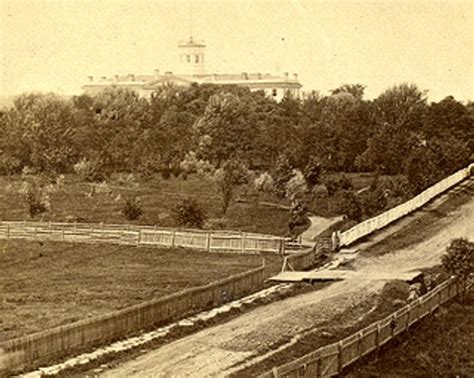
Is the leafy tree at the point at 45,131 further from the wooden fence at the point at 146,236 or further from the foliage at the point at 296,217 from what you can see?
the wooden fence at the point at 146,236

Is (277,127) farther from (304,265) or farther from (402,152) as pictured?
(304,265)

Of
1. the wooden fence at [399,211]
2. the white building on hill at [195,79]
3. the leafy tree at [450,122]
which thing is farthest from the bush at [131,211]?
the white building on hill at [195,79]

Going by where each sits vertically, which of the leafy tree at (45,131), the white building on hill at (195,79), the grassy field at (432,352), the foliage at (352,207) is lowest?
the grassy field at (432,352)

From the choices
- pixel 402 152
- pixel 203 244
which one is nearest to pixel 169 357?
pixel 203 244

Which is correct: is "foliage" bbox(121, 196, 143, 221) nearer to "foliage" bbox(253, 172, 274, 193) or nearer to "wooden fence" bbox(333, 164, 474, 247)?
"foliage" bbox(253, 172, 274, 193)

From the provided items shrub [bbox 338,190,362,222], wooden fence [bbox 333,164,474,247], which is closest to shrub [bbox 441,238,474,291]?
wooden fence [bbox 333,164,474,247]

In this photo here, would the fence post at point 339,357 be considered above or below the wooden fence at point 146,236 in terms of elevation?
below

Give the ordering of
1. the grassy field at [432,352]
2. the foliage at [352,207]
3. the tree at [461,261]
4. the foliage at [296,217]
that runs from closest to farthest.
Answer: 1. the grassy field at [432,352]
2. the tree at [461,261]
3. the foliage at [352,207]
4. the foliage at [296,217]

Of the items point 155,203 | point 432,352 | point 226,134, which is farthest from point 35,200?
point 432,352
